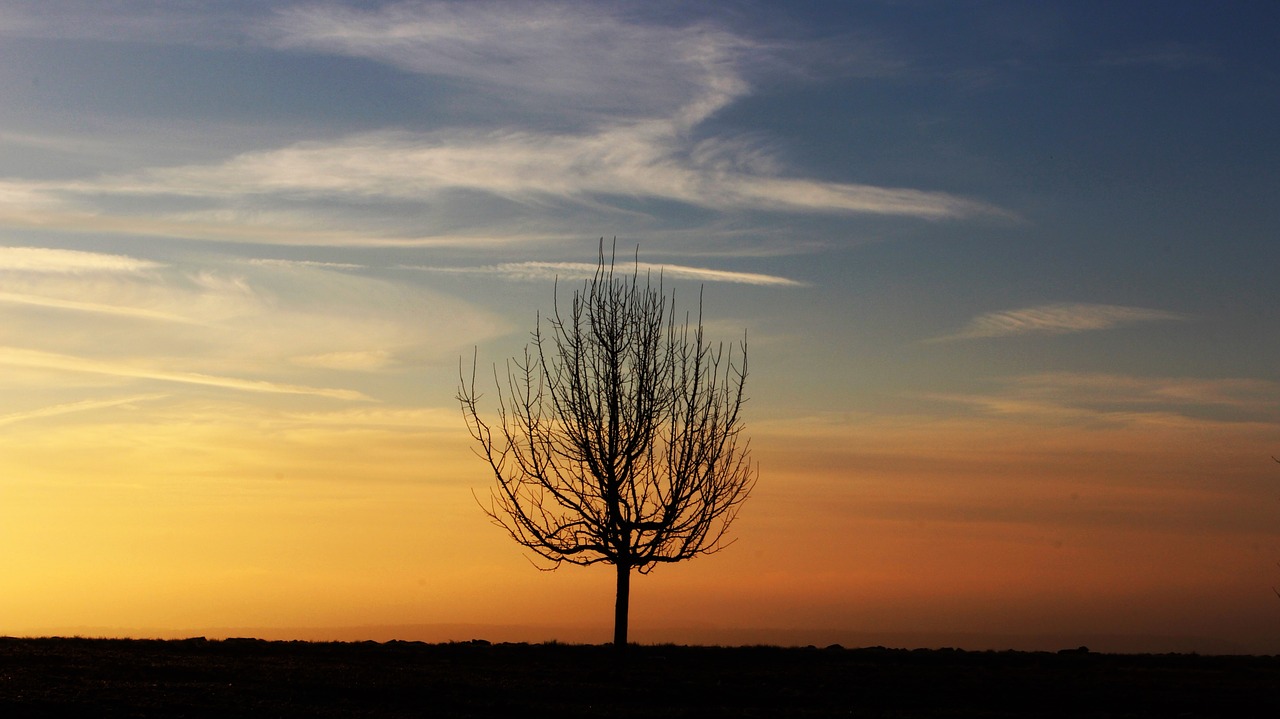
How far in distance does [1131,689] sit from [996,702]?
3.46 m

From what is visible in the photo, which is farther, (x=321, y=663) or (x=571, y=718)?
(x=321, y=663)

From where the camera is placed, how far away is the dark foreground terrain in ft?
72.3

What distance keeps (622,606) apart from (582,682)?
11.2 feet

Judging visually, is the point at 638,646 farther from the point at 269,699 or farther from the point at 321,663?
the point at 269,699

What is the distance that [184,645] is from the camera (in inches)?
1168

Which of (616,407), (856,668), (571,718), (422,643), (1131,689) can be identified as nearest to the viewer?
(571,718)

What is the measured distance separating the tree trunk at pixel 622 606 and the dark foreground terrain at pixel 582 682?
44cm

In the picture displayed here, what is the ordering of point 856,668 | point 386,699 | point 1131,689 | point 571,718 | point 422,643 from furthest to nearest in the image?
point 422,643
point 856,668
point 1131,689
point 386,699
point 571,718

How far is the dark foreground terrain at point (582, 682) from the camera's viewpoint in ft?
72.3

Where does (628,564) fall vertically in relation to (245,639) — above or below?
above

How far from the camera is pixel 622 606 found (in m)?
27.8

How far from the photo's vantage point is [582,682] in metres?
24.6

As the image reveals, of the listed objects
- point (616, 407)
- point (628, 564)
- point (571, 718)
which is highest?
point (616, 407)

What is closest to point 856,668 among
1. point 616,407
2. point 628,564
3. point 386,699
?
point 628,564
